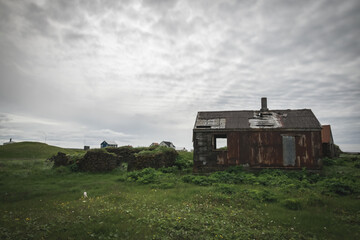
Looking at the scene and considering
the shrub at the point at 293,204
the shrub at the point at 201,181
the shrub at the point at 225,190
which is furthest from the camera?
the shrub at the point at 201,181

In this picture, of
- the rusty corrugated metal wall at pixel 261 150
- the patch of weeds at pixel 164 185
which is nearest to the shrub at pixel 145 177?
the patch of weeds at pixel 164 185

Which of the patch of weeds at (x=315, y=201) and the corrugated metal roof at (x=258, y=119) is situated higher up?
the corrugated metal roof at (x=258, y=119)

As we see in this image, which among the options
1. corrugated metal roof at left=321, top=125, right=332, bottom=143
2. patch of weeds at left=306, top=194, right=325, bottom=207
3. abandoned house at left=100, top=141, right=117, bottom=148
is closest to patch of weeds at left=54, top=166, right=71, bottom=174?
patch of weeds at left=306, top=194, right=325, bottom=207

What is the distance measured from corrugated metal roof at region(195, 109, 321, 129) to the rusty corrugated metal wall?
60 centimetres

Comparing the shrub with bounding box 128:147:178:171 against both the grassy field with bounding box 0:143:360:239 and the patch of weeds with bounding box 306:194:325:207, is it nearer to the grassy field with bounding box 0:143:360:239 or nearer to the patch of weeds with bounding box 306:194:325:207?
the grassy field with bounding box 0:143:360:239

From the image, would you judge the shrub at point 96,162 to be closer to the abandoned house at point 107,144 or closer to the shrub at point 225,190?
the shrub at point 225,190

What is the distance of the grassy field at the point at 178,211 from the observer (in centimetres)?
670

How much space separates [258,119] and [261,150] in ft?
10.6

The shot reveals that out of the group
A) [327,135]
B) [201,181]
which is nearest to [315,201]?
[201,181]

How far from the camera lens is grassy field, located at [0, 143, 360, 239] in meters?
6.70

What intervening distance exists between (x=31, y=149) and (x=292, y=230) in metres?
41.5

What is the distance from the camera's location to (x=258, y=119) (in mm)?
20625

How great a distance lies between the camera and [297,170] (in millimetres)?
18203

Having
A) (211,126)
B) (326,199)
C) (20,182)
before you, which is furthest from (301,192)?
(20,182)
